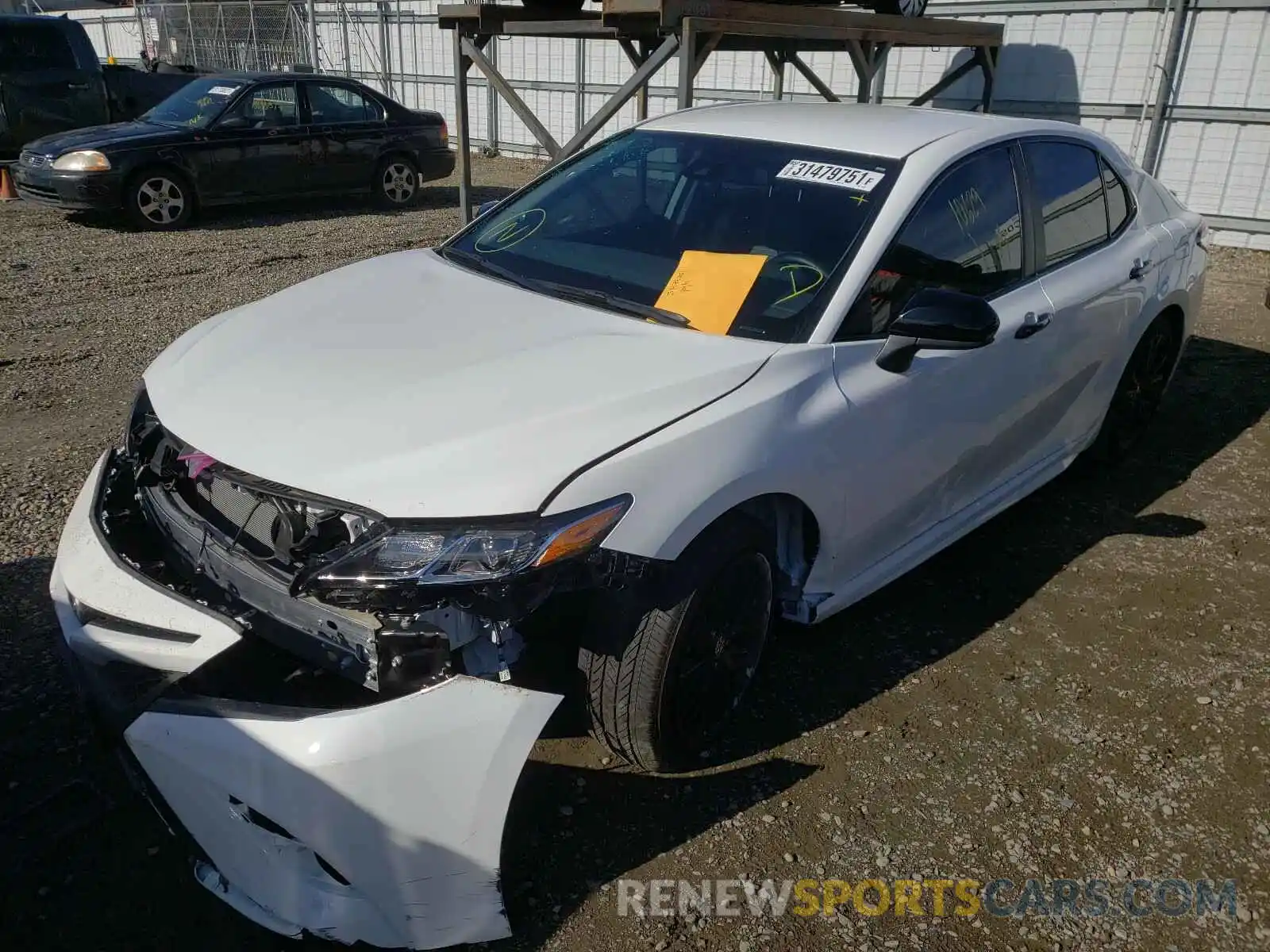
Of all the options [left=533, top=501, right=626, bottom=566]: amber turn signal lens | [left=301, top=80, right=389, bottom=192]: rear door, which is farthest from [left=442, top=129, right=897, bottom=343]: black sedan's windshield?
[left=301, top=80, right=389, bottom=192]: rear door

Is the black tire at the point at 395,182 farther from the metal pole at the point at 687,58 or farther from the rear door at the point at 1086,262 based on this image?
the rear door at the point at 1086,262

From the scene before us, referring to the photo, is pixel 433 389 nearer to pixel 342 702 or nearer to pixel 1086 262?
pixel 342 702

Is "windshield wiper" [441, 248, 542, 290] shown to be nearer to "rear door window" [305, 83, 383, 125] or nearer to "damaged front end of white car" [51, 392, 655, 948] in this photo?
"damaged front end of white car" [51, 392, 655, 948]

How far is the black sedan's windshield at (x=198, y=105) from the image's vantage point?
9.88 metres

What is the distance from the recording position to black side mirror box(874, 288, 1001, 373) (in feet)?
9.05

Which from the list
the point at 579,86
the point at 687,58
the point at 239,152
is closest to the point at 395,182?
the point at 239,152

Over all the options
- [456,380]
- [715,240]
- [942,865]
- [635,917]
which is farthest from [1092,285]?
[635,917]

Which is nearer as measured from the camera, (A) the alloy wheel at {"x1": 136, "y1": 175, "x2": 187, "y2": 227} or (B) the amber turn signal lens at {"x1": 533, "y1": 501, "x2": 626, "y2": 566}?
(B) the amber turn signal lens at {"x1": 533, "y1": 501, "x2": 626, "y2": 566}

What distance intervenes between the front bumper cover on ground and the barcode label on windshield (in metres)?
1.92

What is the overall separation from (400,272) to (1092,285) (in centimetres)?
261

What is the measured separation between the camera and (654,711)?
254 cm

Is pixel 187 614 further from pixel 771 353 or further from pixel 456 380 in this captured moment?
pixel 771 353

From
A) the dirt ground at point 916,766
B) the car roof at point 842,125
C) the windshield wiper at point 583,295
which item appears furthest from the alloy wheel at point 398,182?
the windshield wiper at point 583,295

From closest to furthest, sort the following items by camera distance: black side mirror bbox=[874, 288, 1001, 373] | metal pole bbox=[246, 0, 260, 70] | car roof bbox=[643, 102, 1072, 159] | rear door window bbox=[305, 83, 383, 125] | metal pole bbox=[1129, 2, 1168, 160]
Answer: black side mirror bbox=[874, 288, 1001, 373] → car roof bbox=[643, 102, 1072, 159] → metal pole bbox=[1129, 2, 1168, 160] → rear door window bbox=[305, 83, 383, 125] → metal pole bbox=[246, 0, 260, 70]
